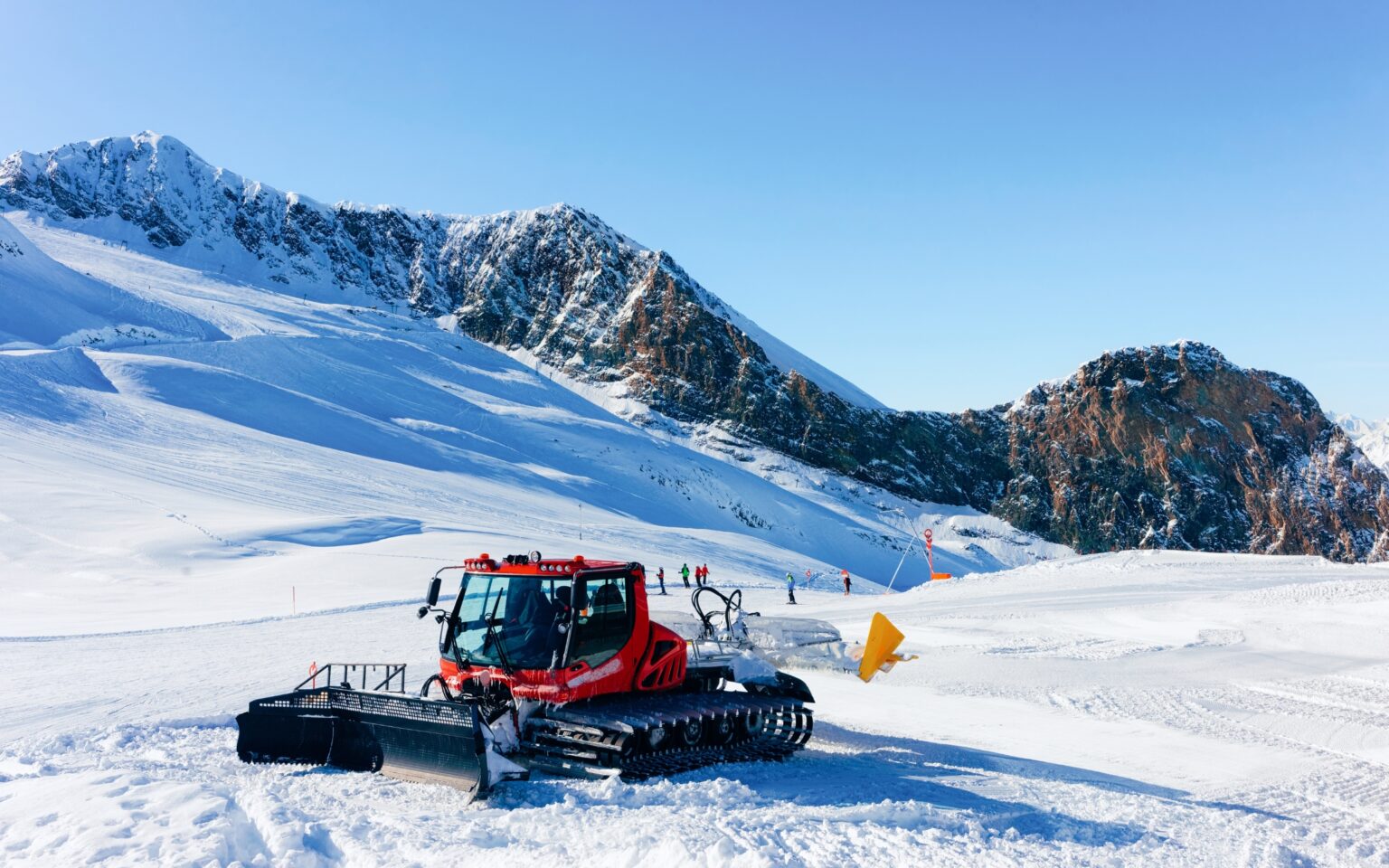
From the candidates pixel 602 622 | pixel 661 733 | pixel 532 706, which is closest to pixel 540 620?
pixel 602 622

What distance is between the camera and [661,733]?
833 centimetres

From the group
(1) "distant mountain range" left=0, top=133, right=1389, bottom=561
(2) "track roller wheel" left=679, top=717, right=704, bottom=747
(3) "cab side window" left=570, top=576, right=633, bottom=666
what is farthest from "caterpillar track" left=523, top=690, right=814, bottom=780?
(1) "distant mountain range" left=0, top=133, right=1389, bottom=561

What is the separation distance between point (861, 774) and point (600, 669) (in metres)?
2.72

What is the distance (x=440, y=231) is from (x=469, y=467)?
94277 millimetres

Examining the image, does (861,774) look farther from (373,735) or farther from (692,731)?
(373,735)

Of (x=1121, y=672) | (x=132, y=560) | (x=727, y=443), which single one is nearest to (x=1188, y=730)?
(x=1121, y=672)

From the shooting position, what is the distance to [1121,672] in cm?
1611

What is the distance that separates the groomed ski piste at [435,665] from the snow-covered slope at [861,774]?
49 millimetres

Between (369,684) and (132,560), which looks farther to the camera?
(132,560)

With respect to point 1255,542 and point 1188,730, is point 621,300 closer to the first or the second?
point 1255,542

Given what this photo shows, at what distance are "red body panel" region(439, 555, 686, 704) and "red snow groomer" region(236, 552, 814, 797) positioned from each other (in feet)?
0.05

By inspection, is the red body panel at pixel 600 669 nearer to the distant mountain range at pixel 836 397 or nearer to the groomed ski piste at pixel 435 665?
the groomed ski piste at pixel 435 665

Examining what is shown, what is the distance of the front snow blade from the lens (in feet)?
24.8

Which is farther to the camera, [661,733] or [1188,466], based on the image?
[1188,466]
